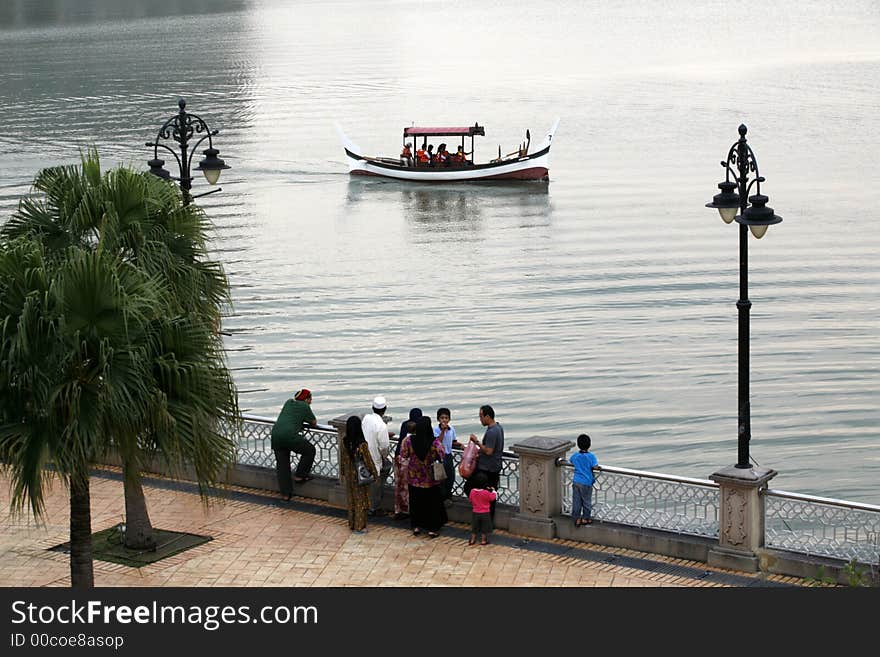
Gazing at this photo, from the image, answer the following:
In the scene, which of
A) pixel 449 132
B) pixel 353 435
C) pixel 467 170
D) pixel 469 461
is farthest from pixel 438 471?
pixel 467 170

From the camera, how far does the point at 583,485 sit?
15.9 m

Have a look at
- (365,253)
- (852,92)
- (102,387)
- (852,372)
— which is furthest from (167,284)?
(852,92)

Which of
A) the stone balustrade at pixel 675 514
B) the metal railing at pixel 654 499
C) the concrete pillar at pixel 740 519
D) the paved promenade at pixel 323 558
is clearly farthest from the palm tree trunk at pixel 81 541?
the concrete pillar at pixel 740 519

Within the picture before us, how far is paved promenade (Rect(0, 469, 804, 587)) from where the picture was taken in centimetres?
1498

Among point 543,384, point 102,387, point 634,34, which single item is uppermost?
point 634,34

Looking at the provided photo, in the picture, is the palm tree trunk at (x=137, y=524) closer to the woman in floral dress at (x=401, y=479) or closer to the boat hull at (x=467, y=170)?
the woman in floral dress at (x=401, y=479)

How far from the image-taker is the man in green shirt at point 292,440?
17.4 m

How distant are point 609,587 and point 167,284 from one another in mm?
5120

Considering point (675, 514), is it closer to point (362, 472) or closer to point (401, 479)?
point (401, 479)

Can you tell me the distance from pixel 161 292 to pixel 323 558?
147 inches

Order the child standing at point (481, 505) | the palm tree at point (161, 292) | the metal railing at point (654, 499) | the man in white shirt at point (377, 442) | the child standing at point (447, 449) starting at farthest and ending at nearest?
1. the man in white shirt at point (377, 442)
2. the child standing at point (447, 449)
3. the child standing at point (481, 505)
4. the metal railing at point (654, 499)
5. the palm tree at point (161, 292)

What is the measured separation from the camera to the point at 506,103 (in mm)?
86250

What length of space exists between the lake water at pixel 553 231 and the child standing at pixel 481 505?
10848 mm

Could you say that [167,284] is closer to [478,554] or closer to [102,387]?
[102,387]
